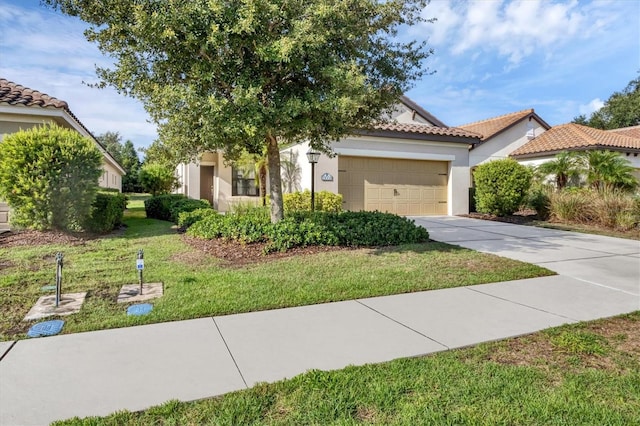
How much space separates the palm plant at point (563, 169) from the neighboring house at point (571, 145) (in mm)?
1795

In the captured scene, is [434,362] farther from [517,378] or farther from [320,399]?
[320,399]

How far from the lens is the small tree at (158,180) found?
2344cm

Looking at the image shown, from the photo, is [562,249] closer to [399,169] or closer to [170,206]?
[399,169]

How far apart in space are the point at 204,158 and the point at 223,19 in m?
12.8

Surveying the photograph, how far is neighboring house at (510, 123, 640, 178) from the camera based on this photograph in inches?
653

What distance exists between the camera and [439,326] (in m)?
3.79

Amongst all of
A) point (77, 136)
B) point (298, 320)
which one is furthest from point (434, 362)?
point (77, 136)

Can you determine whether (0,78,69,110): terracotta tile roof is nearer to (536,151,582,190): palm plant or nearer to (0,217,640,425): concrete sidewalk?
(0,217,640,425): concrete sidewalk

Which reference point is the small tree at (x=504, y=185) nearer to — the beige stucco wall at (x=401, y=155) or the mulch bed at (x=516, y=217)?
the mulch bed at (x=516, y=217)

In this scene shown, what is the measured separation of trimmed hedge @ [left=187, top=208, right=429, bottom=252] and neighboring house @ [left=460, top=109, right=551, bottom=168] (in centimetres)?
1357

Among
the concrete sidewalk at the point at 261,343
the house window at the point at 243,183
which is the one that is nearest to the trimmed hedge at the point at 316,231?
the concrete sidewalk at the point at 261,343

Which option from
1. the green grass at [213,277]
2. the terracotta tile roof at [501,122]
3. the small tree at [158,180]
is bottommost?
the green grass at [213,277]

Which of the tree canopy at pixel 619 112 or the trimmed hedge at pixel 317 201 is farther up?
the tree canopy at pixel 619 112

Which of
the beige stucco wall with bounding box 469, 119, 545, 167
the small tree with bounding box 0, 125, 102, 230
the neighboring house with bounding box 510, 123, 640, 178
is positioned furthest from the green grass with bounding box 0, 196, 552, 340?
the beige stucco wall with bounding box 469, 119, 545, 167
